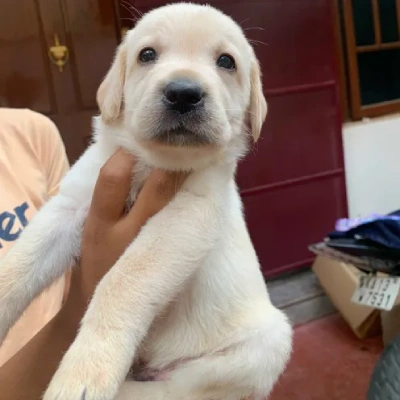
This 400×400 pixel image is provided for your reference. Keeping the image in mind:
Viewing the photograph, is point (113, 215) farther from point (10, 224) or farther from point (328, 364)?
point (328, 364)

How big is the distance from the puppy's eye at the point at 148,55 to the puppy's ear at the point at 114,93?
0.26 ft

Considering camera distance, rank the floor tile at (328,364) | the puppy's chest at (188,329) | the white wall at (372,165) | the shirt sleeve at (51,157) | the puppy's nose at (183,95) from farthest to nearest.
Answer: the white wall at (372,165)
the floor tile at (328,364)
the shirt sleeve at (51,157)
the puppy's chest at (188,329)
the puppy's nose at (183,95)

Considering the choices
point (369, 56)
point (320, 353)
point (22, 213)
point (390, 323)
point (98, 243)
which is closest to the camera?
point (98, 243)

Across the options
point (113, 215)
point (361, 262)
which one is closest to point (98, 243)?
point (113, 215)

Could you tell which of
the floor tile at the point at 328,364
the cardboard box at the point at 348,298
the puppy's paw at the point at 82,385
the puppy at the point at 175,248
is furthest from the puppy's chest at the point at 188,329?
the cardboard box at the point at 348,298

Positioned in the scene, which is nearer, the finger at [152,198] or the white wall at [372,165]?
the finger at [152,198]

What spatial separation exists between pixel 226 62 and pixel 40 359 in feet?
2.75

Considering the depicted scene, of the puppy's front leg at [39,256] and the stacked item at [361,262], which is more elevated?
the puppy's front leg at [39,256]

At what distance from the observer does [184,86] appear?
3.44ft

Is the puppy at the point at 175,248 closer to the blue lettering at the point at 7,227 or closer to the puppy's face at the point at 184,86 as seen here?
the puppy's face at the point at 184,86

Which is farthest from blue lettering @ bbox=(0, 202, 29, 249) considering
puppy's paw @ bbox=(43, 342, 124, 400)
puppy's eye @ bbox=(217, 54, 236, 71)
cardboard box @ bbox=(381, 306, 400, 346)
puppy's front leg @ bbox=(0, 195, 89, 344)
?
cardboard box @ bbox=(381, 306, 400, 346)

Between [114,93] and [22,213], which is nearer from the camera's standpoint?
[114,93]

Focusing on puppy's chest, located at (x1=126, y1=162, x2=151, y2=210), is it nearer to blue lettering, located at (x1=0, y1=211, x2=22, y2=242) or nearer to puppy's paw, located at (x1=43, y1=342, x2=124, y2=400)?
blue lettering, located at (x1=0, y1=211, x2=22, y2=242)

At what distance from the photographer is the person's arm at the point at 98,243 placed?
1135mm
